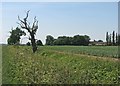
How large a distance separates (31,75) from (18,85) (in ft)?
3.93

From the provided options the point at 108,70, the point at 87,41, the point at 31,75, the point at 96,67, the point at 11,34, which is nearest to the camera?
the point at 31,75

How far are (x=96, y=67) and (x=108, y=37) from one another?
75.3 metres

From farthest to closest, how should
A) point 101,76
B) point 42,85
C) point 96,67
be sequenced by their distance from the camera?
point 96,67 → point 101,76 → point 42,85

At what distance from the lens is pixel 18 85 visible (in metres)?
12.3

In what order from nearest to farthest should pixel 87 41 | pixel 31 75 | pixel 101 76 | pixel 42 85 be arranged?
pixel 42 85, pixel 31 75, pixel 101 76, pixel 87 41

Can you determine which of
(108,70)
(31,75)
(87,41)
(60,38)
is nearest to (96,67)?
(108,70)

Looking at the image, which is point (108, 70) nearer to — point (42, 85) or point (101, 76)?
point (101, 76)

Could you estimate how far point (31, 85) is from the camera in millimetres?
11836

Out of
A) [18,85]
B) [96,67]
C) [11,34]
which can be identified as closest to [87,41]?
[11,34]

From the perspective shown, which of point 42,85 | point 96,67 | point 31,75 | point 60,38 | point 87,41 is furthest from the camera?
point 60,38

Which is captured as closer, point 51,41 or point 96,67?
point 96,67

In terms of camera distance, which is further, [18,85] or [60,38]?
[60,38]

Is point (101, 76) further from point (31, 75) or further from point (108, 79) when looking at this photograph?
point (31, 75)

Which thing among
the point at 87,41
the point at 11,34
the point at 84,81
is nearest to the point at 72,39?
the point at 87,41
